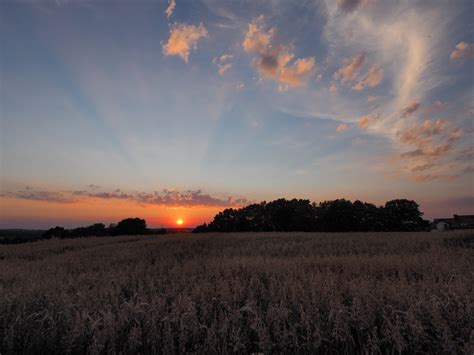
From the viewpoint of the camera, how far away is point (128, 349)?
336cm

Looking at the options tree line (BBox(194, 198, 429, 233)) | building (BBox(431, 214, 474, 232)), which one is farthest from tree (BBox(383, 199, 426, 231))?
building (BBox(431, 214, 474, 232))

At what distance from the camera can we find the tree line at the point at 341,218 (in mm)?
67250

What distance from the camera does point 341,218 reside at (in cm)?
6669

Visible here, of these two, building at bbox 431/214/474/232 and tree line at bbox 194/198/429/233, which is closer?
tree line at bbox 194/198/429/233

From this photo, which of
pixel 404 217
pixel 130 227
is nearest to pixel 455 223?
pixel 404 217

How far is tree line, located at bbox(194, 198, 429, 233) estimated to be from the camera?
67.2 metres

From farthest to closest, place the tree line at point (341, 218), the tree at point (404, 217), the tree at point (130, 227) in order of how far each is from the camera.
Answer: the tree at point (404, 217) < the tree line at point (341, 218) < the tree at point (130, 227)

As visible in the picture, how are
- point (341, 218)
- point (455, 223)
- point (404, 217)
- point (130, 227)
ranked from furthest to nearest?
point (455, 223), point (404, 217), point (341, 218), point (130, 227)

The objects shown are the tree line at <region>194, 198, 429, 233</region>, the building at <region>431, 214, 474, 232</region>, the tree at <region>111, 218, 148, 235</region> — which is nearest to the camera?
the tree at <region>111, 218, 148, 235</region>

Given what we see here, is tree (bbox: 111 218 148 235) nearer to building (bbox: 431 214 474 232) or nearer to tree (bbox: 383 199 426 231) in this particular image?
tree (bbox: 383 199 426 231)

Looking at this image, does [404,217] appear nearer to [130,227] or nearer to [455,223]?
[455,223]

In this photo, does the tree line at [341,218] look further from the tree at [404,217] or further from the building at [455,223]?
the building at [455,223]

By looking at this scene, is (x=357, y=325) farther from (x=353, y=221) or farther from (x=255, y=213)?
(x=255, y=213)

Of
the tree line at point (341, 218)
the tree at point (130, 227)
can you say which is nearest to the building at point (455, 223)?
the tree line at point (341, 218)
